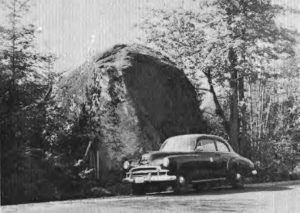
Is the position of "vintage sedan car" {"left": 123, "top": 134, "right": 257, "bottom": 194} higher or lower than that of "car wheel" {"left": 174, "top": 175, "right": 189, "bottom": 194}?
higher

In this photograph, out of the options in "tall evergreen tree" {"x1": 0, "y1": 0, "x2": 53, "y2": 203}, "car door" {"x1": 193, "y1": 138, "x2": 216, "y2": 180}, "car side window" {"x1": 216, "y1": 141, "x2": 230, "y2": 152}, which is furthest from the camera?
"car side window" {"x1": 216, "y1": 141, "x2": 230, "y2": 152}

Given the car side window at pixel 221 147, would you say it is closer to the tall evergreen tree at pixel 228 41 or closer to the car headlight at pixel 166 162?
the car headlight at pixel 166 162

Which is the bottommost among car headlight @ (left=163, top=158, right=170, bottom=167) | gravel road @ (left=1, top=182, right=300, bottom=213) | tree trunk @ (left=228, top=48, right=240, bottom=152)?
gravel road @ (left=1, top=182, right=300, bottom=213)

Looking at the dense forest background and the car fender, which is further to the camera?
the car fender

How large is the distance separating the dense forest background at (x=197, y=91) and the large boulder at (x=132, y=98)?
622 mm

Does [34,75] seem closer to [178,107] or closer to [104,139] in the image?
[104,139]

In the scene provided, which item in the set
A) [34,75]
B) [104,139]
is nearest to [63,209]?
[34,75]

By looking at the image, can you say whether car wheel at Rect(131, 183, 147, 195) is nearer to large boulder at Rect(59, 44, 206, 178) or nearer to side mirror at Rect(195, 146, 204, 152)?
side mirror at Rect(195, 146, 204, 152)

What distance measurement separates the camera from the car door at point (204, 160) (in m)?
14.8

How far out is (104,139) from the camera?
16750mm

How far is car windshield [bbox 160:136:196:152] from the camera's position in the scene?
→ 15.2 metres

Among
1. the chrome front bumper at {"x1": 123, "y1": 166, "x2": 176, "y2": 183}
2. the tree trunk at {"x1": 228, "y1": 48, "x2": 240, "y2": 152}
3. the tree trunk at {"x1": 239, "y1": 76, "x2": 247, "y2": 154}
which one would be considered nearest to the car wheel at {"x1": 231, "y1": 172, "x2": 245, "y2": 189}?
the chrome front bumper at {"x1": 123, "y1": 166, "x2": 176, "y2": 183}

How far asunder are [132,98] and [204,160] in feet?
13.0

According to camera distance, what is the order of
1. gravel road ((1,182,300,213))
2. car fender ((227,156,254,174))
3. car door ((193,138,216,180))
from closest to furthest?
gravel road ((1,182,300,213)) < car door ((193,138,216,180)) < car fender ((227,156,254,174))
